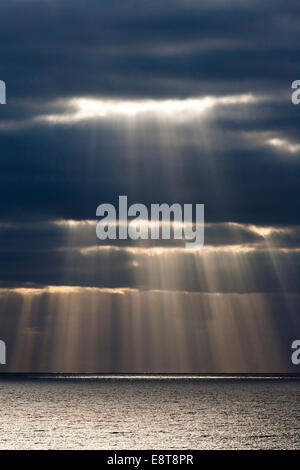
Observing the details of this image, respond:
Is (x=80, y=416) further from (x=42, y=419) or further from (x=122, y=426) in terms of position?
(x=122, y=426)

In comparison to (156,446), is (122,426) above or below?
above

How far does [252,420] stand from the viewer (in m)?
176

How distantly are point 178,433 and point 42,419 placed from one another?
40.9 metres

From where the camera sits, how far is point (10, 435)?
139 metres

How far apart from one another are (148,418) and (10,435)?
4591 centimetres

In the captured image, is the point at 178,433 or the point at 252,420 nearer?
the point at 178,433
